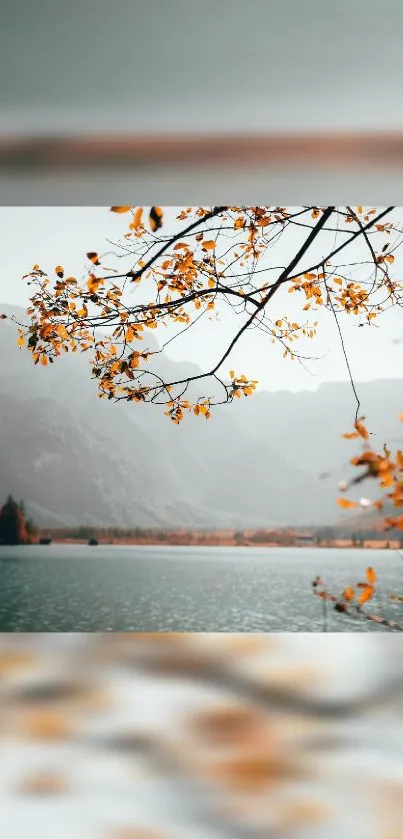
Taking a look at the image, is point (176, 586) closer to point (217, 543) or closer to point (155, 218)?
point (217, 543)

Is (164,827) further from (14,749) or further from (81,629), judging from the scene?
(81,629)

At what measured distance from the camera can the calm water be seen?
361 inches

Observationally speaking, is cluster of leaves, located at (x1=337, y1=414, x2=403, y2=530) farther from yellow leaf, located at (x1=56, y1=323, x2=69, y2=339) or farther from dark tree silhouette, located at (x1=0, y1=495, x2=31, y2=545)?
dark tree silhouette, located at (x1=0, y1=495, x2=31, y2=545)

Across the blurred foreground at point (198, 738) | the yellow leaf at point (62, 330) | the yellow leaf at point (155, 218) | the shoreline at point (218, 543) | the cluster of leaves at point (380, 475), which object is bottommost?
the blurred foreground at point (198, 738)

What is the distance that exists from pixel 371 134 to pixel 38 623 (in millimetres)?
8128

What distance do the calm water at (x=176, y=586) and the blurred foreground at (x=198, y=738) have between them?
18.8ft

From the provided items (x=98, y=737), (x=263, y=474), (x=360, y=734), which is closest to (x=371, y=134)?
(x=360, y=734)

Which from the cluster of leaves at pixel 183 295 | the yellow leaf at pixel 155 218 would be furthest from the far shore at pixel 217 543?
the yellow leaf at pixel 155 218

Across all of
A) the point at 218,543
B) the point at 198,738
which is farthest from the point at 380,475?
the point at 218,543

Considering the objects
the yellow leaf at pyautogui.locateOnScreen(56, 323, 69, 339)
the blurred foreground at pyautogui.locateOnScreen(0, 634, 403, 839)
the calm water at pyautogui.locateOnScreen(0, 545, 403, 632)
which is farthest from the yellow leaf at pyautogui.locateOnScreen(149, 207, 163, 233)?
the calm water at pyautogui.locateOnScreen(0, 545, 403, 632)

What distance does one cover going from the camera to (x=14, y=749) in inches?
82.7

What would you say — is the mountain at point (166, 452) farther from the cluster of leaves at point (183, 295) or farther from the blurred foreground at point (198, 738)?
the blurred foreground at point (198, 738)

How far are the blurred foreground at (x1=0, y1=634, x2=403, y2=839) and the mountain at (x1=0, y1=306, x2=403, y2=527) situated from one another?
592 cm

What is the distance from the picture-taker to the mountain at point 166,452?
934cm
